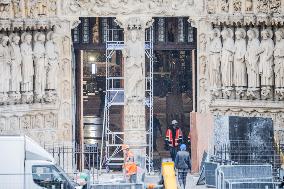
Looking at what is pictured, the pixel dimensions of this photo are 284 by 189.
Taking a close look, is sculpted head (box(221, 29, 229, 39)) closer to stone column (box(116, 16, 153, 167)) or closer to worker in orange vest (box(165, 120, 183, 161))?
stone column (box(116, 16, 153, 167))

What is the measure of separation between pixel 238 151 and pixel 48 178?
5.77m

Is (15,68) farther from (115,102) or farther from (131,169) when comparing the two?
(131,169)

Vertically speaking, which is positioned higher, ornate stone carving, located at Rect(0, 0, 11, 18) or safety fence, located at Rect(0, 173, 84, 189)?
ornate stone carving, located at Rect(0, 0, 11, 18)

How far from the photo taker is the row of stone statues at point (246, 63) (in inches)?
1476

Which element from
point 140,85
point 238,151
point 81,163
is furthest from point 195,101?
point 238,151

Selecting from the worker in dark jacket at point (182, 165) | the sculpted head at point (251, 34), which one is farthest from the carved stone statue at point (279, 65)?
the worker in dark jacket at point (182, 165)

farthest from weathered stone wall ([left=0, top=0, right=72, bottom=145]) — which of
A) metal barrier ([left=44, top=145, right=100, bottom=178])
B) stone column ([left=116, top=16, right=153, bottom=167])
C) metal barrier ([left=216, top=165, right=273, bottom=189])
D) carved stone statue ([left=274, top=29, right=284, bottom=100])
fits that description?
metal barrier ([left=216, top=165, right=273, bottom=189])

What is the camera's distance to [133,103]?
124 ft

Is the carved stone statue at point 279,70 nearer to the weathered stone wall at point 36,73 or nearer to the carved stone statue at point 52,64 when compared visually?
the weathered stone wall at point 36,73

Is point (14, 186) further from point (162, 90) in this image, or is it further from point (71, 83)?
point (162, 90)

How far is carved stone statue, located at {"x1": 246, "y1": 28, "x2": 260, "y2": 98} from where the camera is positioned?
37.6 metres

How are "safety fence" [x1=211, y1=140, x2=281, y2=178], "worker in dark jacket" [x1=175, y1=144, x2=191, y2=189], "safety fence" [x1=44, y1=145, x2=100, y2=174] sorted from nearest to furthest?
"safety fence" [x1=211, y1=140, x2=281, y2=178]
"worker in dark jacket" [x1=175, y1=144, x2=191, y2=189]
"safety fence" [x1=44, y1=145, x2=100, y2=174]

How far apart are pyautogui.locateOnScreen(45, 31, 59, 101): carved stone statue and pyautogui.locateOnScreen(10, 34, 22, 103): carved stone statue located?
96 centimetres

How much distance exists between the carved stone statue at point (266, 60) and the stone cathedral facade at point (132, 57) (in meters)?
0.03
